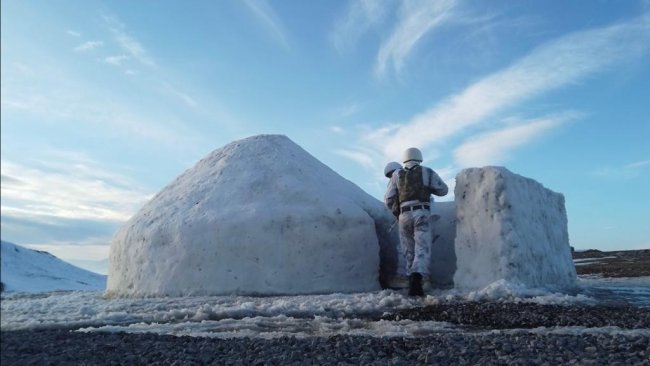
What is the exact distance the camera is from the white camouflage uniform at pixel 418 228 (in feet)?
28.7

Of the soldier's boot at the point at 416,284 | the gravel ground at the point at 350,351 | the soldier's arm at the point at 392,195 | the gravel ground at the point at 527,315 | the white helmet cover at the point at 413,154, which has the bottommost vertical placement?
the gravel ground at the point at 350,351

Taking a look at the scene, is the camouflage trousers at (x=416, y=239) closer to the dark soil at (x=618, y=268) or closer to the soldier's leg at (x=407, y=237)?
the soldier's leg at (x=407, y=237)

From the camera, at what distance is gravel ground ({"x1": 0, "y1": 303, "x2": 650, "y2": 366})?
3760mm

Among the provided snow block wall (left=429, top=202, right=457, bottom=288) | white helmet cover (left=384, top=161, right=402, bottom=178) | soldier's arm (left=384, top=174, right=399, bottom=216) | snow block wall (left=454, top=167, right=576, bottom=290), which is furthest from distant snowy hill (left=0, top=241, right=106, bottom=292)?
snow block wall (left=454, top=167, right=576, bottom=290)

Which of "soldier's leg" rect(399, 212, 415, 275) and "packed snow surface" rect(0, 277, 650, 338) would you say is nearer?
"packed snow surface" rect(0, 277, 650, 338)

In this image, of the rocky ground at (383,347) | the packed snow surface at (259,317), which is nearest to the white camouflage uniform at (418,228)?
the packed snow surface at (259,317)

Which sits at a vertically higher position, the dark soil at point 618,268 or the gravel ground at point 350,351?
the dark soil at point 618,268

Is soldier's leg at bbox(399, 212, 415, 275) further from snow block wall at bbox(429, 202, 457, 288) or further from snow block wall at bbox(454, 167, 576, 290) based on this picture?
snow block wall at bbox(429, 202, 457, 288)

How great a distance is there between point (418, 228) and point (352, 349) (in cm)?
A: 496

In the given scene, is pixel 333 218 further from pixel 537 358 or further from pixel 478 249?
pixel 537 358

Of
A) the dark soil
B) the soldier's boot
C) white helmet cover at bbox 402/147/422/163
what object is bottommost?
the soldier's boot

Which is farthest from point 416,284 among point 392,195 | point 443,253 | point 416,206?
point 443,253

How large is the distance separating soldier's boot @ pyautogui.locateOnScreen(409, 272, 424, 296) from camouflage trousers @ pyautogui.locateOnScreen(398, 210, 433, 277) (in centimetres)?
10

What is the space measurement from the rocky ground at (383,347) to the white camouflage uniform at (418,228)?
3066 mm
